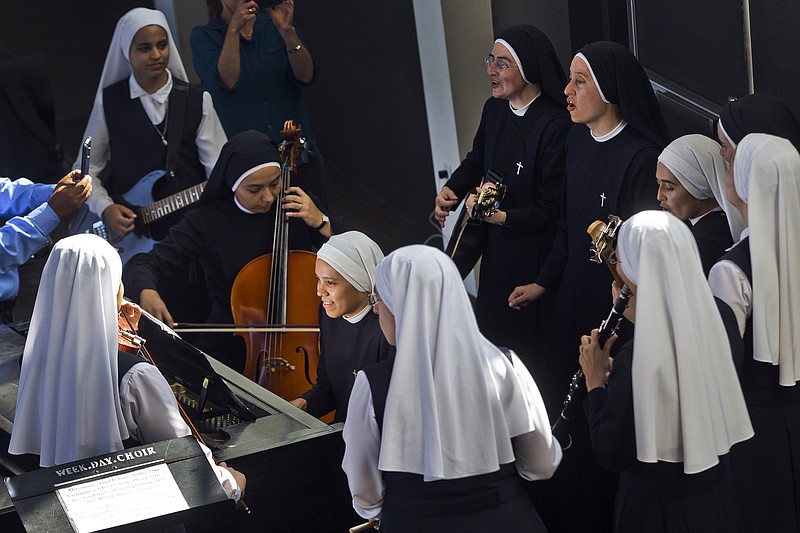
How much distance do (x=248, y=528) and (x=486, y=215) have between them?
1.84 m

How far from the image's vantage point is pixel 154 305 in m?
4.47

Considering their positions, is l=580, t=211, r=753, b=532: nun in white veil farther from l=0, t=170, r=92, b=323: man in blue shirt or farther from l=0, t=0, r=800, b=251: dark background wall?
l=0, t=170, r=92, b=323: man in blue shirt

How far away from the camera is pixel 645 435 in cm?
270

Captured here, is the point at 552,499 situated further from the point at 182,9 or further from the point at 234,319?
the point at 182,9

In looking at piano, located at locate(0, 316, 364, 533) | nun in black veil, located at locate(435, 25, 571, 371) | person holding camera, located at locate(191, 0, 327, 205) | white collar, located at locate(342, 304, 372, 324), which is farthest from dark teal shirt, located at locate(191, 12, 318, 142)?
piano, located at locate(0, 316, 364, 533)

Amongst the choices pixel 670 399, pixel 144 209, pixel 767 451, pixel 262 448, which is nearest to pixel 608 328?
pixel 670 399

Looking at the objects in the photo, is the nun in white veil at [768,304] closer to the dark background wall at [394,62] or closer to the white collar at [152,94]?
the dark background wall at [394,62]

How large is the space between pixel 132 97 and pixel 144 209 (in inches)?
21.8

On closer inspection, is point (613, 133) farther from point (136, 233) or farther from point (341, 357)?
point (136, 233)

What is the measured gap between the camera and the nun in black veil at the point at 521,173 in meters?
4.59

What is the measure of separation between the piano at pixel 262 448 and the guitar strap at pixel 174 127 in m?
1.93

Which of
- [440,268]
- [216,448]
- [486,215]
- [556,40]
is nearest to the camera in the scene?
[440,268]

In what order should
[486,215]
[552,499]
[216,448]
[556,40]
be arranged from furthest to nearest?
[556,40]
[486,215]
[552,499]
[216,448]

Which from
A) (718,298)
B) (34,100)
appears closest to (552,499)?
(718,298)
